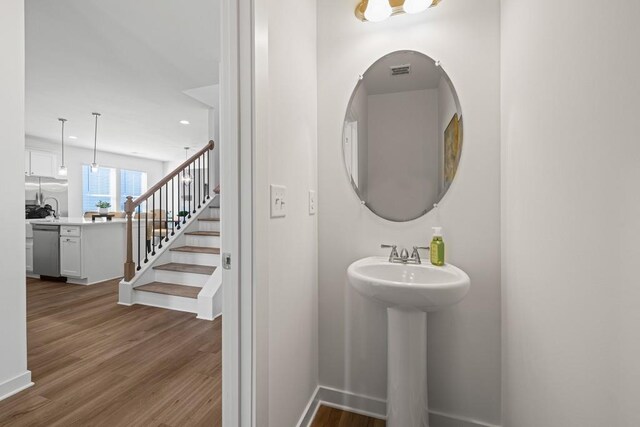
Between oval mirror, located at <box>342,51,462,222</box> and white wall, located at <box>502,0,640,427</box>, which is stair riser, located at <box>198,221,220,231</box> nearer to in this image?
oval mirror, located at <box>342,51,462,222</box>

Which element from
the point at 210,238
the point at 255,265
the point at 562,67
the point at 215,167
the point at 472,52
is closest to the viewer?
the point at 562,67

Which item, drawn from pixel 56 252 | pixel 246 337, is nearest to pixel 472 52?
pixel 246 337

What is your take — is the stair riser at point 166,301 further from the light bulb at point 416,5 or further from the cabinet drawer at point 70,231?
the light bulb at point 416,5

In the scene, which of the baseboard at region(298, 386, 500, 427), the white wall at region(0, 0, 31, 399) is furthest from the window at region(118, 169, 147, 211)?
the baseboard at region(298, 386, 500, 427)

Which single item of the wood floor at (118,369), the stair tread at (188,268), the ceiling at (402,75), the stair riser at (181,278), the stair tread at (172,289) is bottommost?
the wood floor at (118,369)

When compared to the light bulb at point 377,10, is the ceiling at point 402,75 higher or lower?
lower

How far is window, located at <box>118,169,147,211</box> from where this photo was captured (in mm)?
8281

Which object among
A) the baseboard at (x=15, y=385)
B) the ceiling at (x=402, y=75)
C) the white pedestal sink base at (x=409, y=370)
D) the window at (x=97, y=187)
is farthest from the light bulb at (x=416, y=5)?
the window at (x=97, y=187)

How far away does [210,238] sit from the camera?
378 cm

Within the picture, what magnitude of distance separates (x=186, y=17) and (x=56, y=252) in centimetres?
389

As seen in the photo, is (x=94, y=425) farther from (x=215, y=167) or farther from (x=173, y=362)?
(x=215, y=167)

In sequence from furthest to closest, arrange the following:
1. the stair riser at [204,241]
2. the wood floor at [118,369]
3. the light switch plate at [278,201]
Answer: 1. the stair riser at [204,241]
2. the wood floor at [118,369]
3. the light switch plate at [278,201]

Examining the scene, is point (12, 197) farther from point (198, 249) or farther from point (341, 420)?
point (341, 420)

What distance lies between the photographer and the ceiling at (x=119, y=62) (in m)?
2.30
